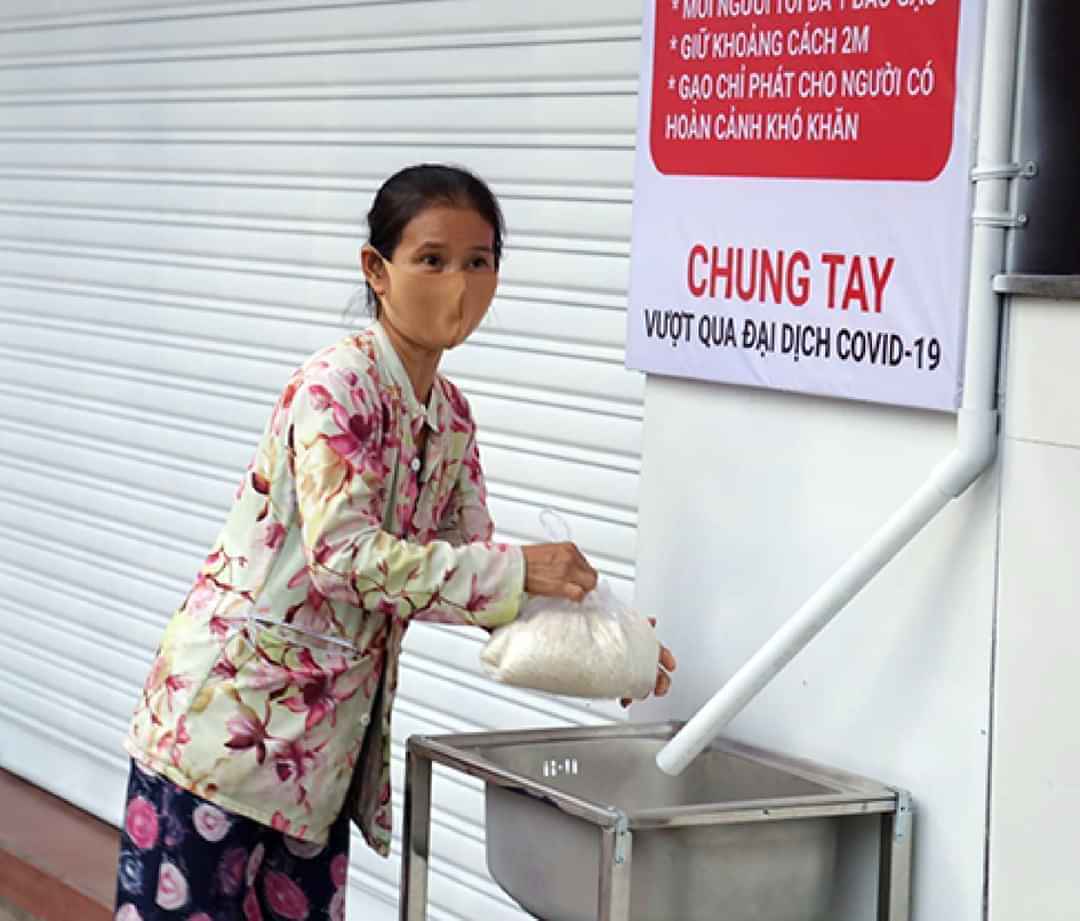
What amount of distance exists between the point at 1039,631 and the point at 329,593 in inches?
45.1

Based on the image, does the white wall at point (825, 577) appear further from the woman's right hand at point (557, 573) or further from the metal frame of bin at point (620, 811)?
the woman's right hand at point (557, 573)

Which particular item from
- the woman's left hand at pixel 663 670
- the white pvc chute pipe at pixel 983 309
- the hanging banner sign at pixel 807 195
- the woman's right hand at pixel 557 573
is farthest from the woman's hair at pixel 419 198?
the white pvc chute pipe at pixel 983 309

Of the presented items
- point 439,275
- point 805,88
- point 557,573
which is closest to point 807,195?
point 805,88

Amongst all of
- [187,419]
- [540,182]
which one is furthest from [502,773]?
[187,419]

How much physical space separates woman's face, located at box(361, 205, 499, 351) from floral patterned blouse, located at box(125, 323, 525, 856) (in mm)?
91

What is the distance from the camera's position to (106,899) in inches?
237

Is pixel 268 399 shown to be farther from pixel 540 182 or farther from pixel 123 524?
pixel 540 182

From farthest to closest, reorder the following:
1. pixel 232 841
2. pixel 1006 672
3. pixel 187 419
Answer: pixel 187 419 < pixel 232 841 < pixel 1006 672

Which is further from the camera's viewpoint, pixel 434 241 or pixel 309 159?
pixel 309 159

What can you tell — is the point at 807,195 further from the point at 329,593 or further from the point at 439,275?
the point at 329,593

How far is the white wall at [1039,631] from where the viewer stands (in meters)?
3.02

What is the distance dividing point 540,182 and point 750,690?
1.82 metres

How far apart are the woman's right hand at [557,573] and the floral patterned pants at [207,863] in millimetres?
A: 672

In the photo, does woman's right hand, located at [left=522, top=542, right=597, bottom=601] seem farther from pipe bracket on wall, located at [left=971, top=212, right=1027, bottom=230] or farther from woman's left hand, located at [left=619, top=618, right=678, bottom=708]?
pipe bracket on wall, located at [left=971, top=212, right=1027, bottom=230]
